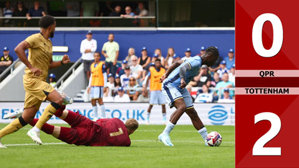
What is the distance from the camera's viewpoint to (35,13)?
27328mm

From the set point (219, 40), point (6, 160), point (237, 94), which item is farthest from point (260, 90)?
point (219, 40)

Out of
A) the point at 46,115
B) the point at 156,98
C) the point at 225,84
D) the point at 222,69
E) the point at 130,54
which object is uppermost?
the point at 46,115

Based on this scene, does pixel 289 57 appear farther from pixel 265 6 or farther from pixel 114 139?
pixel 114 139

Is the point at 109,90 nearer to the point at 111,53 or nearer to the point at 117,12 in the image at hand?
the point at 111,53

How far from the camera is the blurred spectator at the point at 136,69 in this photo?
79.0 feet

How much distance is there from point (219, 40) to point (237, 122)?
2184cm

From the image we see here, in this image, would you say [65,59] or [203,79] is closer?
[65,59]

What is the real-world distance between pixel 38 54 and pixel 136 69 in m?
14.5

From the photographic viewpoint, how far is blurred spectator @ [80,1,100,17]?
2738 cm

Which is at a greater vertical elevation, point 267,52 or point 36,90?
point 267,52

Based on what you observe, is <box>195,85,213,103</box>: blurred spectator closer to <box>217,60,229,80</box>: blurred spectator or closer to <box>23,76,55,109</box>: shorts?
<box>217,60,229,80</box>: blurred spectator

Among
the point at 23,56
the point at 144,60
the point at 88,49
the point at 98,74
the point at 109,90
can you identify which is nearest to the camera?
the point at 23,56

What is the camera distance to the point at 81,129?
394 inches

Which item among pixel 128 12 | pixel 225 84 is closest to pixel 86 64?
pixel 128 12
